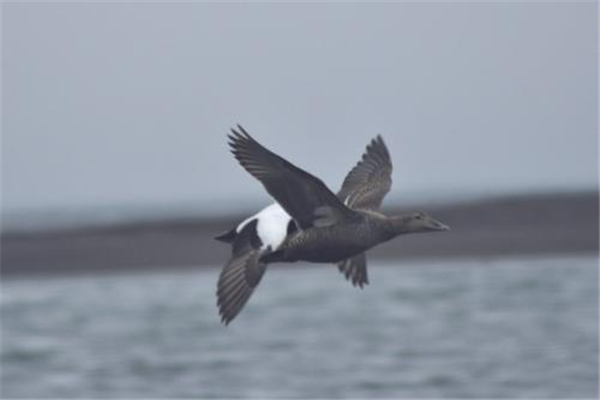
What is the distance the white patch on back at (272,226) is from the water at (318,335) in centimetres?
746

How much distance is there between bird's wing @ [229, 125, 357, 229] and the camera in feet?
35.0

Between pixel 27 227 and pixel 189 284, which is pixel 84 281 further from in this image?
pixel 27 227

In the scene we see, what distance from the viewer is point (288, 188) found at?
10742 millimetres

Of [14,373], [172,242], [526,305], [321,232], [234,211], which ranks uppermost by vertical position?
[234,211]

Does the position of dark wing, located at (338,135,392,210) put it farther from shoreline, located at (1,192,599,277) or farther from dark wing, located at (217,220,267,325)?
shoreline, located at (1,192,599,277)

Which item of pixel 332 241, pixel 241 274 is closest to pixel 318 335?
pixel 241 274

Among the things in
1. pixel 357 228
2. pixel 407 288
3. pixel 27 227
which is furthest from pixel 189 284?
pixel 357 228

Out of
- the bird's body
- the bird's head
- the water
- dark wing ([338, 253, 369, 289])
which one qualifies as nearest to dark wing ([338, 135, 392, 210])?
dark wing ([338, 253, 369, 289])

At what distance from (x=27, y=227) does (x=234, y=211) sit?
14.4 ft

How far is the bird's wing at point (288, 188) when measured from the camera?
35.0 ft

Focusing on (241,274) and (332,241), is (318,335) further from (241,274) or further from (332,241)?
(332,241)

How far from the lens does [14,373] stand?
20.9 meters

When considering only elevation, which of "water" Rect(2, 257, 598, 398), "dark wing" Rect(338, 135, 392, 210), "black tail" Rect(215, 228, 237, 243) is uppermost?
"water" Rect(2, 257, 598, 398)

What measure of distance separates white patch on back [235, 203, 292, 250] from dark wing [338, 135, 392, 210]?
62 cm
